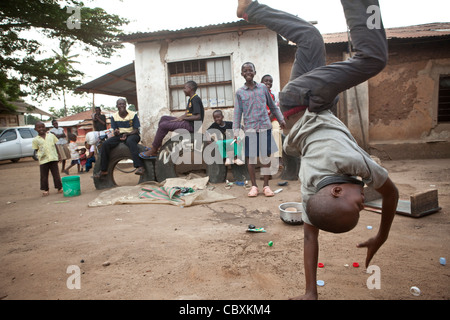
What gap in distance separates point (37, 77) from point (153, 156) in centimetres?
972

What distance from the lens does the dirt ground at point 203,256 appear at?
73.4 inches

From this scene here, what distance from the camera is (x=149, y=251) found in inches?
102

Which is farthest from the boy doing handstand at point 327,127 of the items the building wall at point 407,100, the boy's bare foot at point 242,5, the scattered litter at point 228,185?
the building wall at point 407,100

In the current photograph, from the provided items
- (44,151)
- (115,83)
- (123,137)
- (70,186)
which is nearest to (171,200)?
(123,137)

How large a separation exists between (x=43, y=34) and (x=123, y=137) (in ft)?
27.8

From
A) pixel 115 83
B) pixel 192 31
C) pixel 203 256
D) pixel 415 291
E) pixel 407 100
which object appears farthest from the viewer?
pixel 115 83

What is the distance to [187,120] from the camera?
581 centimetres

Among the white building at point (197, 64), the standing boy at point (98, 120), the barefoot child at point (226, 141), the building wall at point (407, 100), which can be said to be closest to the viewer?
the barefoot child at point (226, 141)

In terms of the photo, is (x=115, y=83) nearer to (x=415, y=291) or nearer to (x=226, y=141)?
(x=226, y=141)

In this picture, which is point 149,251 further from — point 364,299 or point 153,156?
point 153,156

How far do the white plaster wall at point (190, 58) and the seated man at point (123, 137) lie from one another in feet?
6.35

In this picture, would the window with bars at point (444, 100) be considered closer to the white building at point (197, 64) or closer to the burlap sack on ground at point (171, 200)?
the white building at point (197, 64)

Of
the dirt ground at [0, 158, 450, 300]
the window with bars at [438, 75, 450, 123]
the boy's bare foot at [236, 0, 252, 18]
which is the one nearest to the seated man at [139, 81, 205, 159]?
the dirt ground at [0, 158, 450, 300]

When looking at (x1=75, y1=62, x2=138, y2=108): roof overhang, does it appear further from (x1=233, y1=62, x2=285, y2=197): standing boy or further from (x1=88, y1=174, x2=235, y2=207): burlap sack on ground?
(x1=233, y1=62, x2=285, y2=197): standing boy
